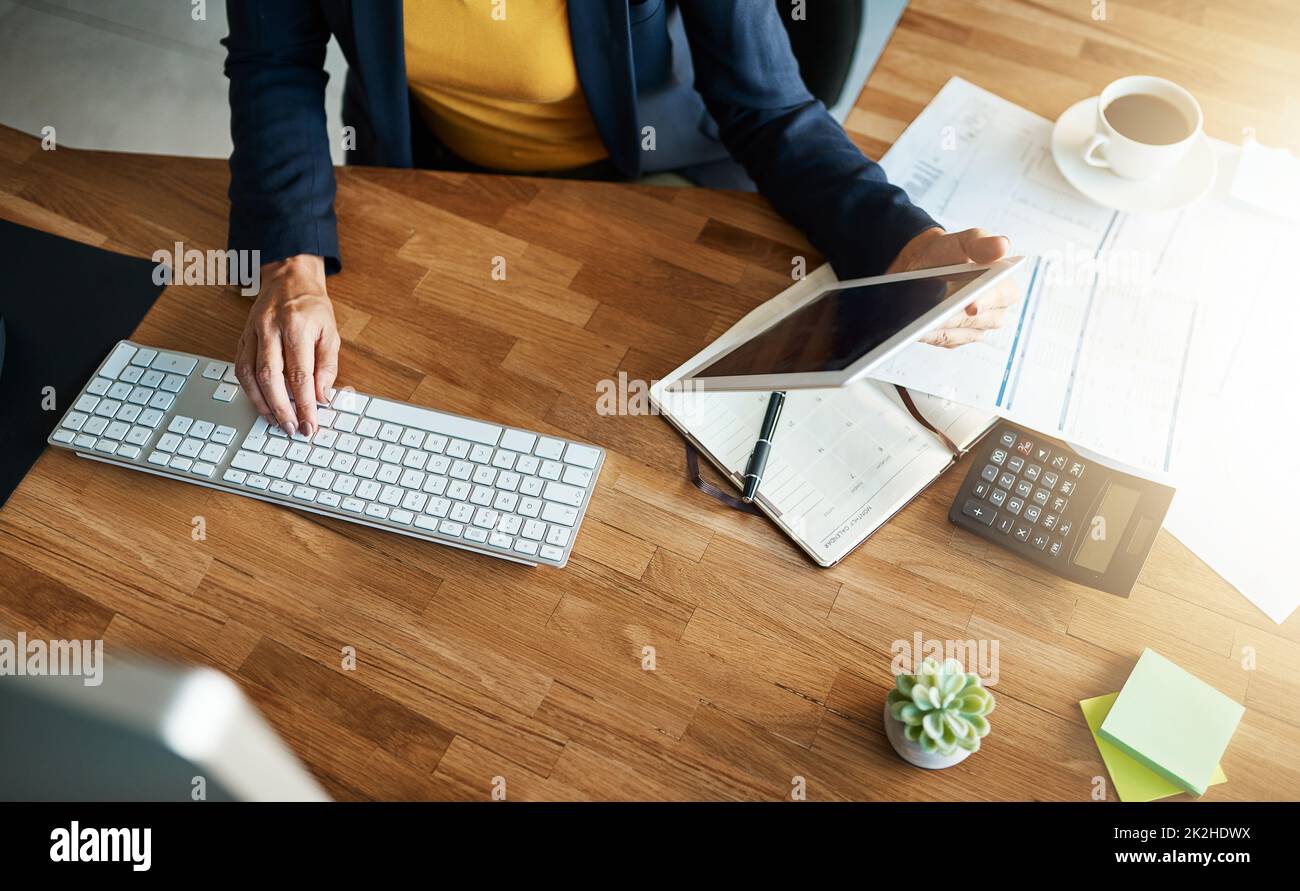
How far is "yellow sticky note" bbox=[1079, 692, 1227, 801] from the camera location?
769mm

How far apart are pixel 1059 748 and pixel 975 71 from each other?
83cm

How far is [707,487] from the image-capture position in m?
0.90

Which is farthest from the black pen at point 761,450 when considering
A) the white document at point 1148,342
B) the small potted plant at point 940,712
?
the small potted plant at point 940,712

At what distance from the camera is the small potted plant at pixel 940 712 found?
738mm

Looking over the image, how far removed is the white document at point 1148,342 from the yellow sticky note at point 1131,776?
0.65 ft

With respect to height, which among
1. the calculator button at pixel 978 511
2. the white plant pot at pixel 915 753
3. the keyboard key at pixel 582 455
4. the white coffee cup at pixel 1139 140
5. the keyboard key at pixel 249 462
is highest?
the white coffee cup at pixel 1139 140

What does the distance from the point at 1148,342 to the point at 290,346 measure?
35.0 inches

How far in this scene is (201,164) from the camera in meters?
1.13

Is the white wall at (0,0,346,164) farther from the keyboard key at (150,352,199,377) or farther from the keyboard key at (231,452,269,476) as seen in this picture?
the keyboard key at (231,452,269,476)

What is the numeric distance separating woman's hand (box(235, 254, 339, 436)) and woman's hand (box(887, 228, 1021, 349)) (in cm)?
60

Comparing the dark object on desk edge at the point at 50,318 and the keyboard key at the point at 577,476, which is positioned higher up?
the dark object on desk edge at the point at 50,318

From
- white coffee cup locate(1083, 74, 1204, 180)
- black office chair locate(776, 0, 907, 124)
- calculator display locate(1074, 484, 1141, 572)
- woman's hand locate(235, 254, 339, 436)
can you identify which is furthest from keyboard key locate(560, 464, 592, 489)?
white coffee cup locate(1083, 74, 1204, 180)

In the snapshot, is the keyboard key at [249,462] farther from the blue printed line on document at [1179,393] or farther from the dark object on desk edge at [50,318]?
the blue printed line on document at [1179,393]
